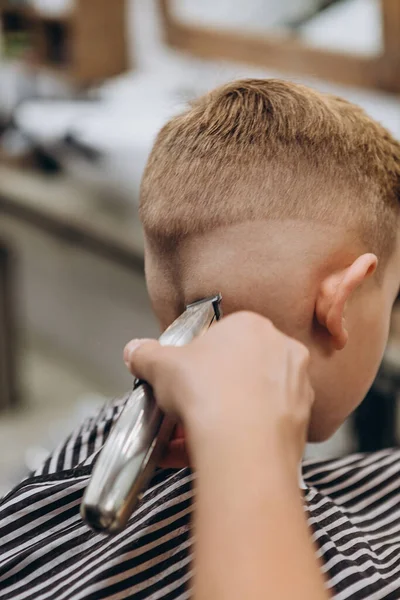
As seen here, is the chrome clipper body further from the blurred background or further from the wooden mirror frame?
the wooden mirror frame

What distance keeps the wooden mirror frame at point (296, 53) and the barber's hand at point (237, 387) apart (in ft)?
4.32

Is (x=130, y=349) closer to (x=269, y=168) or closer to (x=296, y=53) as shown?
(x=269, y=168)

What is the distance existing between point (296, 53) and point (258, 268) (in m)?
1.40

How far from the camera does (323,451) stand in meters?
1.81

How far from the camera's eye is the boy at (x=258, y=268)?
2.43 ft

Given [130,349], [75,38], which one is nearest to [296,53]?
[75,38]

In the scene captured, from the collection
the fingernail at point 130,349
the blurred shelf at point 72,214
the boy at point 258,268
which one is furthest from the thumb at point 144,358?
the blurred shelf at point 72,214

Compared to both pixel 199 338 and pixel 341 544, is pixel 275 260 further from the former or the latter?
pixel 341 544

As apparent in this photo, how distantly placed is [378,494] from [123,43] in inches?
80.8

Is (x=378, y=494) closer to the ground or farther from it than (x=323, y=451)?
farther from it

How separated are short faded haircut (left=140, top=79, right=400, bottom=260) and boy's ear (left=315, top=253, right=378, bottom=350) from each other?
7cm

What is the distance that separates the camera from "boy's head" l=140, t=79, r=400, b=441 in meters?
0.74

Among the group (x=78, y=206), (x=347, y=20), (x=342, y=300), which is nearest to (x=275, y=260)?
(x=342, y=300)

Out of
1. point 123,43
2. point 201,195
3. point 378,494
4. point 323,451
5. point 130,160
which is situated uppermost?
point 123,43
